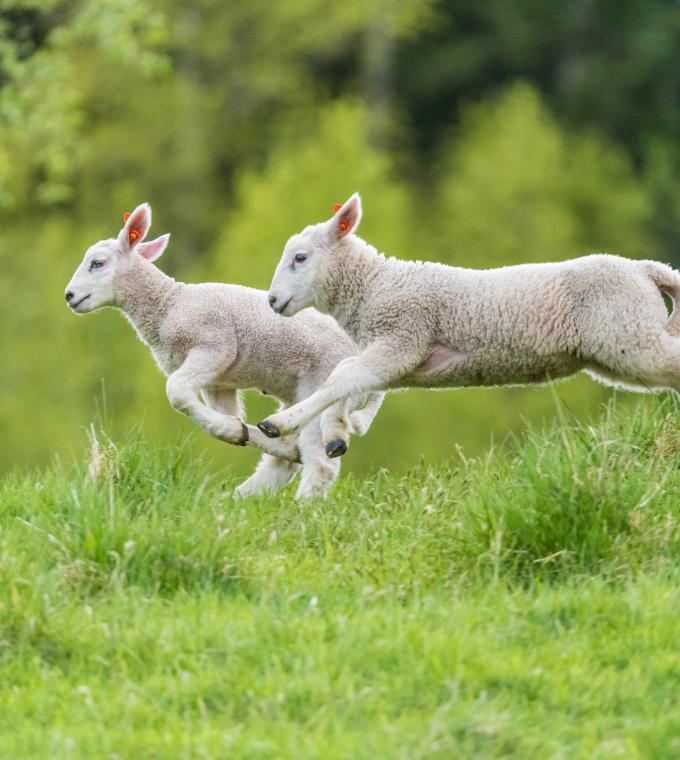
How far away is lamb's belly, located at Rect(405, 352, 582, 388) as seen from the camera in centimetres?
680

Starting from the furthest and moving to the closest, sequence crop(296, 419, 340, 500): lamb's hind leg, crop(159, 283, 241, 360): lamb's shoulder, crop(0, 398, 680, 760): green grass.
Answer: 1. crop(159, 283, 241, 360): lamb's shoulder
2. crop(296, 419, 340, 500): lamb's hind leg
3. crop(0, 398, 680, 760): green grass

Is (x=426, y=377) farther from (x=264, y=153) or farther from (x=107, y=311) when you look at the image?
(x=264, y=153)

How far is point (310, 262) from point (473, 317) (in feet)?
2.78

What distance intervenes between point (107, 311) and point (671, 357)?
23146 mm

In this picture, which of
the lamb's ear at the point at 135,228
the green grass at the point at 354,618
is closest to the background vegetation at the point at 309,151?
the lamb's ear at the point at 135,228

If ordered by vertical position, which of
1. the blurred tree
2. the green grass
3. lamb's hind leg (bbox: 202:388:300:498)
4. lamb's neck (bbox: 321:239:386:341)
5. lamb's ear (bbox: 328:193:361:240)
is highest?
the blurred tree

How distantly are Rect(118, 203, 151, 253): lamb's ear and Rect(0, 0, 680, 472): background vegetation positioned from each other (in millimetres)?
10272

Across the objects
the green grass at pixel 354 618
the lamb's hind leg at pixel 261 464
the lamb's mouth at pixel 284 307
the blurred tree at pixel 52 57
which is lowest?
the green grass at pixel 354 618

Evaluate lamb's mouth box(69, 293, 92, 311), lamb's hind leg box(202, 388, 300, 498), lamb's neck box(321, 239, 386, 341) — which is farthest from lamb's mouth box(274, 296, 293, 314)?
lamb's mouth box(69, 293, 92, 311)

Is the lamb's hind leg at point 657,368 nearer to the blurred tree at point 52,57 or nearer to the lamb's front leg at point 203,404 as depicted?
the lamb's front leg at point 203,404

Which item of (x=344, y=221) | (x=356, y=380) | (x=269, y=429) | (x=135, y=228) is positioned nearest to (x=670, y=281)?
(x=356, y=380)

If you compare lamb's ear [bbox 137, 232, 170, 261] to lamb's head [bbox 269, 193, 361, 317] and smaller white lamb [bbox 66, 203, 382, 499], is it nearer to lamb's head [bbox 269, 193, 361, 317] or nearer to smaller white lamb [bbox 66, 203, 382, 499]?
smaller white lamb [bbox 66, 203, 382, 499]

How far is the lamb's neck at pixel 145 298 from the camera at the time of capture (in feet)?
26.4

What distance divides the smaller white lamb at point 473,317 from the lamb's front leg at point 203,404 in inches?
23.1
